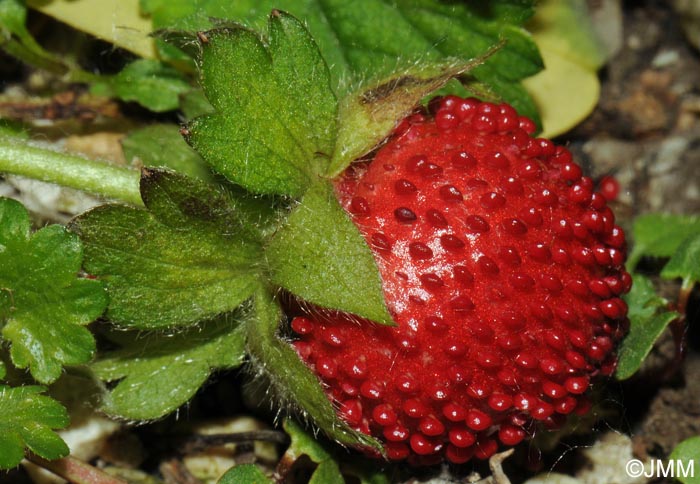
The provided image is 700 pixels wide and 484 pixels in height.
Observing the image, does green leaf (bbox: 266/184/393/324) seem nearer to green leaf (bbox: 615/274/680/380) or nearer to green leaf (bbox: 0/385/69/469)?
green leaf (bbox: 0/385/69/469)

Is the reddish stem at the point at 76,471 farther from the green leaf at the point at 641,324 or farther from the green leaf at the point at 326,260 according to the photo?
the green leaf at the point at 641,324

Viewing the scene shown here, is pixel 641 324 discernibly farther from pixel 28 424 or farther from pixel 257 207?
pixel 28 424

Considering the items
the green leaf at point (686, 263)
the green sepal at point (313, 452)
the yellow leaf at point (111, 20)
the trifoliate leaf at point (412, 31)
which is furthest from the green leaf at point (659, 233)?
the yellow leaf at point (111, 20)

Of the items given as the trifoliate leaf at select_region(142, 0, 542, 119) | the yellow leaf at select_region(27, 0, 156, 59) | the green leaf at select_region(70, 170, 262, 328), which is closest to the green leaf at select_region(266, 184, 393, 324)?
the green leaf at select_region(70, 170, 262, 328)

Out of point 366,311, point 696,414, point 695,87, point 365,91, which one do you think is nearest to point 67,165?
point 365,91

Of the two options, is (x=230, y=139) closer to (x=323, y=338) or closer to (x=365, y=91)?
(x=365, y=91)

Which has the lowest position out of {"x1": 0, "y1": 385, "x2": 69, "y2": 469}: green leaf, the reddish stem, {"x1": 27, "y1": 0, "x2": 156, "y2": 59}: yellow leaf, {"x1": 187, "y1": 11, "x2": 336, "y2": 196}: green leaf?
the reddish stem
